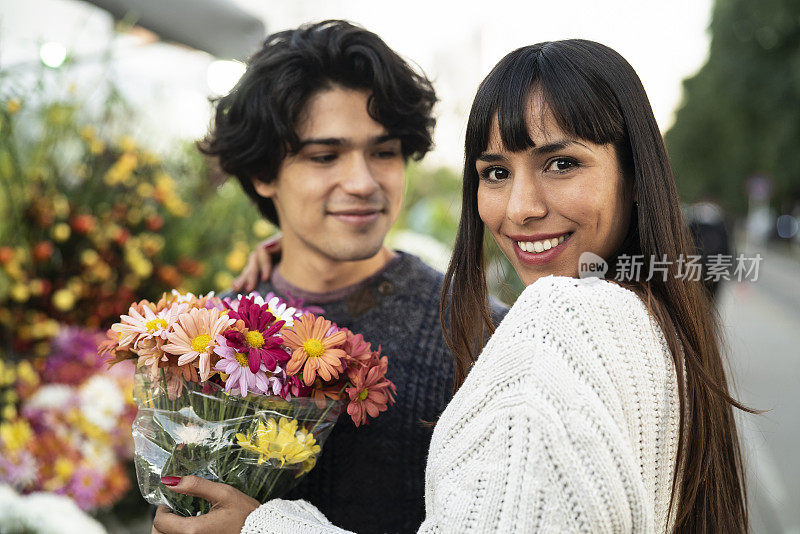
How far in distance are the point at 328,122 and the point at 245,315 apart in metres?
0.98

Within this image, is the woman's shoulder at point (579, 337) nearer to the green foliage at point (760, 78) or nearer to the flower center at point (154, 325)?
the flower center at point (154, 325)

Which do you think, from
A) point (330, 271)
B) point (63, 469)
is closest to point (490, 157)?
point (330, 271)

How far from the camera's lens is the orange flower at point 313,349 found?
4.74 feet

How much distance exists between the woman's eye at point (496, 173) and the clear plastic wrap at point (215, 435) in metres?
0.59

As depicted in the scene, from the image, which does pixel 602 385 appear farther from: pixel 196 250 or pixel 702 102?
pixel 702 102

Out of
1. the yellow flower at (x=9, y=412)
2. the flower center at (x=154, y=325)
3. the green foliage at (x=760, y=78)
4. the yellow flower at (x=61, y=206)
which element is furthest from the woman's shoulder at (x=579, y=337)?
the green foliage at (x=760, y=78)

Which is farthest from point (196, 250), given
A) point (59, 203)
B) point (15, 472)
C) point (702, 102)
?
point (702, 102)

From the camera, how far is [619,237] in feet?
4.94

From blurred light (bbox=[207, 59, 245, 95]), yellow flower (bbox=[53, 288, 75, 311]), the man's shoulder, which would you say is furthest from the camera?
blurred light (bbox=[207, 59, 245, 95])

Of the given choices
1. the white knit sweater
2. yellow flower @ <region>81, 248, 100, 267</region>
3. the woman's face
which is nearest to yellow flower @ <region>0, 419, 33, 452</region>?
yellow flower @ <region>81, 248, 100, 267</region>

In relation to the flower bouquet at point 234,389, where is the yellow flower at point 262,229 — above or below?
above

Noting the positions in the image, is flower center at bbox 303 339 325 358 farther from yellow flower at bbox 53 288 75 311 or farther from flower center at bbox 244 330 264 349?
yellow flower at bbox 53 288 75 311

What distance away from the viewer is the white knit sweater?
1.10m

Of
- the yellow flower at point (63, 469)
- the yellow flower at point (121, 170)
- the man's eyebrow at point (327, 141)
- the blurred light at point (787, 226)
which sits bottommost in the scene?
the yellow flower at point (63, 469)
